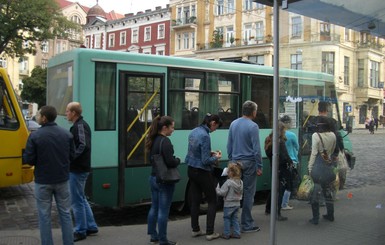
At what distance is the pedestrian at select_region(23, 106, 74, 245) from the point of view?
193 inches

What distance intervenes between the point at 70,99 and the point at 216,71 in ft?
8.97

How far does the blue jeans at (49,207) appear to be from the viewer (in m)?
5.00

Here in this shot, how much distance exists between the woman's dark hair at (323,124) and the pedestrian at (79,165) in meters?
3.06

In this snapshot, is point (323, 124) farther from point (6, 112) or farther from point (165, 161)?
point (6, 112)

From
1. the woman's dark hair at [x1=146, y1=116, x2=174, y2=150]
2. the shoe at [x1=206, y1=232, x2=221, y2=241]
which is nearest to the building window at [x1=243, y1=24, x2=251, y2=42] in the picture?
the shoe at [x1=206, y1=232, x2=221, y2=241]

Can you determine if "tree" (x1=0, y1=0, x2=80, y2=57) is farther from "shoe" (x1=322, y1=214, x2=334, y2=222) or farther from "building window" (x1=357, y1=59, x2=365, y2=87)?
"shoe" (x1=322, y1=214, x2=334, y2=222)

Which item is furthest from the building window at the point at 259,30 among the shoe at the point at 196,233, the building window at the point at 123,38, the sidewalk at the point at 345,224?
the sidewalk at the point at 345,224

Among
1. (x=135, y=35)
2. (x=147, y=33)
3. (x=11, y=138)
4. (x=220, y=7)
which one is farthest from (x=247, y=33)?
(x=11, y=138)

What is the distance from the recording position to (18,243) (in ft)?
19.1

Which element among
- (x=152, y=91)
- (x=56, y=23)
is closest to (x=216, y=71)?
(x=152, y=91)

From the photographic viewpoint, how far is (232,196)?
6.00m

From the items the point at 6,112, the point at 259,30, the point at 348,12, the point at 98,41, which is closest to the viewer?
the point at 348,12

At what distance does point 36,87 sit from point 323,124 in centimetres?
4938

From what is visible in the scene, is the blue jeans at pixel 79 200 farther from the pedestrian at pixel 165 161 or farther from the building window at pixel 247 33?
the building window at pixel 247 33
